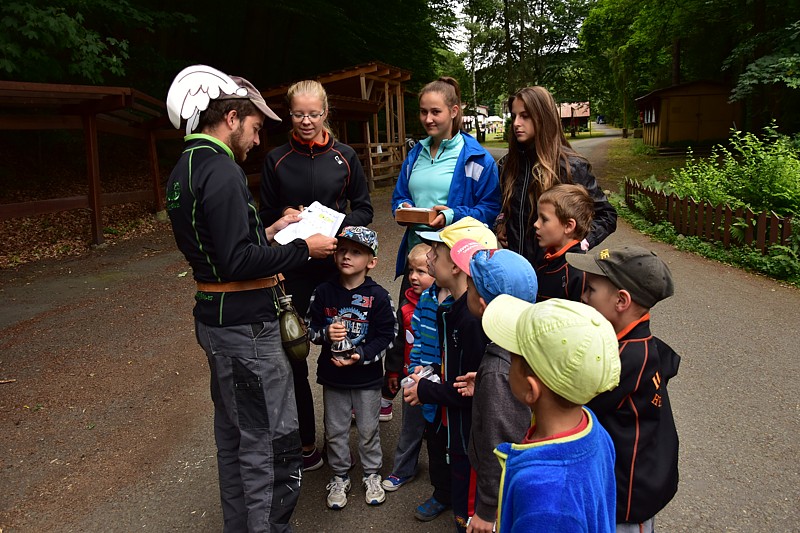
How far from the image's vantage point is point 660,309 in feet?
22.7

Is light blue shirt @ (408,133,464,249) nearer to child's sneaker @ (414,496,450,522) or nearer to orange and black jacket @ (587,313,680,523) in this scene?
child's sneaker @ (414,496,450,522)

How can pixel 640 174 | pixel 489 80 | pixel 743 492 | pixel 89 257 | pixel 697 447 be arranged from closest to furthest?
pixel 743 492 → pixel 697 447 → pixel 89 257 → pixel 640 174 → pixel 489 80

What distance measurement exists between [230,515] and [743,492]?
2798 millimetres

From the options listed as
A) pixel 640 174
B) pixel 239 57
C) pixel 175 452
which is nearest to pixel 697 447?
pixel 175 452

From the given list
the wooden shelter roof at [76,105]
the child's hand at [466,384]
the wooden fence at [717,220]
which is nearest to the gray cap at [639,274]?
the child's hand at [466,384]

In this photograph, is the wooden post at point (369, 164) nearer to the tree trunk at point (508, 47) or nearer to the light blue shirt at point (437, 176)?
the light blue shirt at point (437, 176)

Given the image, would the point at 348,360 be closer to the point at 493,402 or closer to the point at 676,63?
the point at 493,402

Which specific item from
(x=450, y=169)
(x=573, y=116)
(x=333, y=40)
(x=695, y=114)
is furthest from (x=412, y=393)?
(x=573, y=116)

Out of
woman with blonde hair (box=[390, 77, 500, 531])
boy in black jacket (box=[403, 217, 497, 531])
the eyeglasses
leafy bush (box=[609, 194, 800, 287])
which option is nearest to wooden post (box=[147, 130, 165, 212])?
leafy bush (box=[609, 194, 800, 287])

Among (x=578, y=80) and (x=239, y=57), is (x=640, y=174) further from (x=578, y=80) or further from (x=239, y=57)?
(x=578, y=80)

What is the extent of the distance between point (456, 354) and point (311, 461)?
60.6 inches

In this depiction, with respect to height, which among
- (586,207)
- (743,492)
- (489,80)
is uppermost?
(489,80)

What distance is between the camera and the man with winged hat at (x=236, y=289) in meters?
2.63

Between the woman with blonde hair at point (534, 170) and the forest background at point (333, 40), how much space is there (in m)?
9.74
